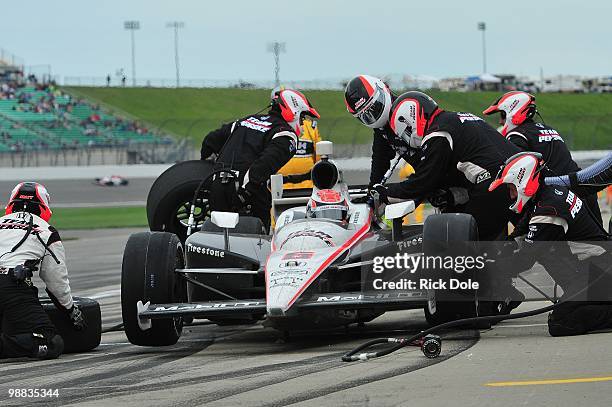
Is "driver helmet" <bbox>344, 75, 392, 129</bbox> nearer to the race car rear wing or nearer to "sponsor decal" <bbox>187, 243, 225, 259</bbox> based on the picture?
"sponsor decal" <bbox>187, 243, 225, 259</bbox>

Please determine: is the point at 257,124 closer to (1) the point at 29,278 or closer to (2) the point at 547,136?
(2) the point at 547,136

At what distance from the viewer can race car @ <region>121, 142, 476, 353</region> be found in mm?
8570

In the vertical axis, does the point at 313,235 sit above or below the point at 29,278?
above

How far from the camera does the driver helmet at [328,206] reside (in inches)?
Result: 389

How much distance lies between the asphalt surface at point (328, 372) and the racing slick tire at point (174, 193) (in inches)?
113

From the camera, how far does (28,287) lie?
9.09 m

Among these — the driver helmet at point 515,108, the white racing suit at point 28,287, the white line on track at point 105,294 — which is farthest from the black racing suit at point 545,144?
the white line on track at point 105,294

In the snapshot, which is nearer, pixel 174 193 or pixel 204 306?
pixel 204 306

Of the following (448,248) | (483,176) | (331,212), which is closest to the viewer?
(448,248)

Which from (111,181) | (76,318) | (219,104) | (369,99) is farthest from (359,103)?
(219,104)

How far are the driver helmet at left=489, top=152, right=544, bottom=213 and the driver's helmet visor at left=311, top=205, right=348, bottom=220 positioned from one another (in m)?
1.53

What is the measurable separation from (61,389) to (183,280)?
7.61 ft

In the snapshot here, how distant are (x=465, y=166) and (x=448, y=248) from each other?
5.45 feet

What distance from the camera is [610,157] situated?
10195mm
